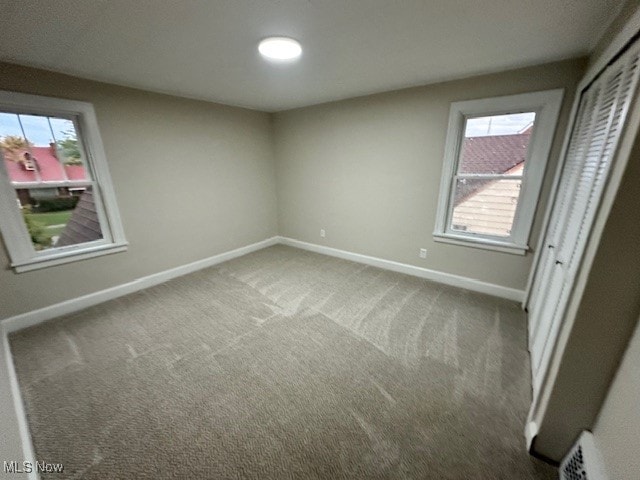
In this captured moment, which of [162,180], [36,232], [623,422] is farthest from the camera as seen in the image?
[162,180]

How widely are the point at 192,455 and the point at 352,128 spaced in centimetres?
354

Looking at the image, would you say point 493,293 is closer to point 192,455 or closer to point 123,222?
point 192,455

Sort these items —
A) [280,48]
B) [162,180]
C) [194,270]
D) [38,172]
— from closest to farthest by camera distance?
[280,48] → [38,172] → [162,180] → [194,270]

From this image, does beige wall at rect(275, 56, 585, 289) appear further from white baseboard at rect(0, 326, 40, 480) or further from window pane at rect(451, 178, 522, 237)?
white baseboard at rect(0, 326, 40, 480)

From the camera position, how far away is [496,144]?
2576 millimetres

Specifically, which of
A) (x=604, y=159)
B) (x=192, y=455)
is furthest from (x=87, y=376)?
(x=604, y=159)

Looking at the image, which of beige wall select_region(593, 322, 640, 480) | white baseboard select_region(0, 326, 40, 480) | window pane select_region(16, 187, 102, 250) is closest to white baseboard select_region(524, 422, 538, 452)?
beige wall select_region(593, 322, 640, 480)

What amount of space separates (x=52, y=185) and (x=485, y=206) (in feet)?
14.5

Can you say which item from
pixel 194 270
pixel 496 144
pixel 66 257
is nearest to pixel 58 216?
pixel 66 257

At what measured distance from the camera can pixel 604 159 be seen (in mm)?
1253

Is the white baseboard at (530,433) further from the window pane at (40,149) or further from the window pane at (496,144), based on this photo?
the window pane at (40,149)

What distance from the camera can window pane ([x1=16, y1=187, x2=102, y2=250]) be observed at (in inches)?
90.5

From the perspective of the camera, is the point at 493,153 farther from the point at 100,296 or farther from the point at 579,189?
the point at 100,296

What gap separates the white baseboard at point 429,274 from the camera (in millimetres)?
2719
